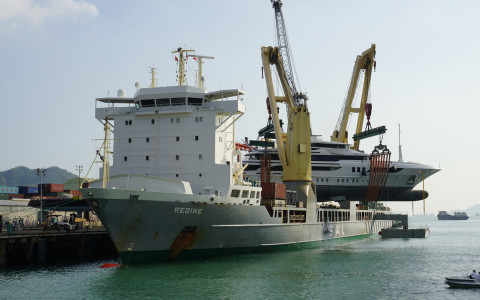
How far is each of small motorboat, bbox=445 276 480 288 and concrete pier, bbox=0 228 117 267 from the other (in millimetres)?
26059

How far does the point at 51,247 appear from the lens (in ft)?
121

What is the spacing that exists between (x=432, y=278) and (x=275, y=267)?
9770mm

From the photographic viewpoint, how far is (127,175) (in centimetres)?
3241

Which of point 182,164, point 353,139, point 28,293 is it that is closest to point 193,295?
Result: point 28,293

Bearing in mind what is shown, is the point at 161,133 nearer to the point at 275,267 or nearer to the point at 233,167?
the point at 233,167

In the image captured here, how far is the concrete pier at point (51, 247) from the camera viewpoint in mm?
34562

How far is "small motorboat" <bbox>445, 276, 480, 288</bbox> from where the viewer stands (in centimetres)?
2680

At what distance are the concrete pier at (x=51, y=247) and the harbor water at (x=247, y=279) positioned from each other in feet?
7.14

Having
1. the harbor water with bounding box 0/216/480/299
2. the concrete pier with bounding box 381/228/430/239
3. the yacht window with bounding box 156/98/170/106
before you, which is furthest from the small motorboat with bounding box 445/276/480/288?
the concrete pier with bounding box 381/228/430/239

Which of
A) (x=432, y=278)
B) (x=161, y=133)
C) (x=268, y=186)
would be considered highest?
(x=161, y=133)

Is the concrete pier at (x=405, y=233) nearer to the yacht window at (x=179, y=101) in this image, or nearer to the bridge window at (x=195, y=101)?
the bridge window at (x=195, y=101)

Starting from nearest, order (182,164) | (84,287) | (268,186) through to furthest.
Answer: (84,287)
(182,164)
(268,186)

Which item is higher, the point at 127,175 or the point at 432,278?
the point at 127,175

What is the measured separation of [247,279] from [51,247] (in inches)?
667
